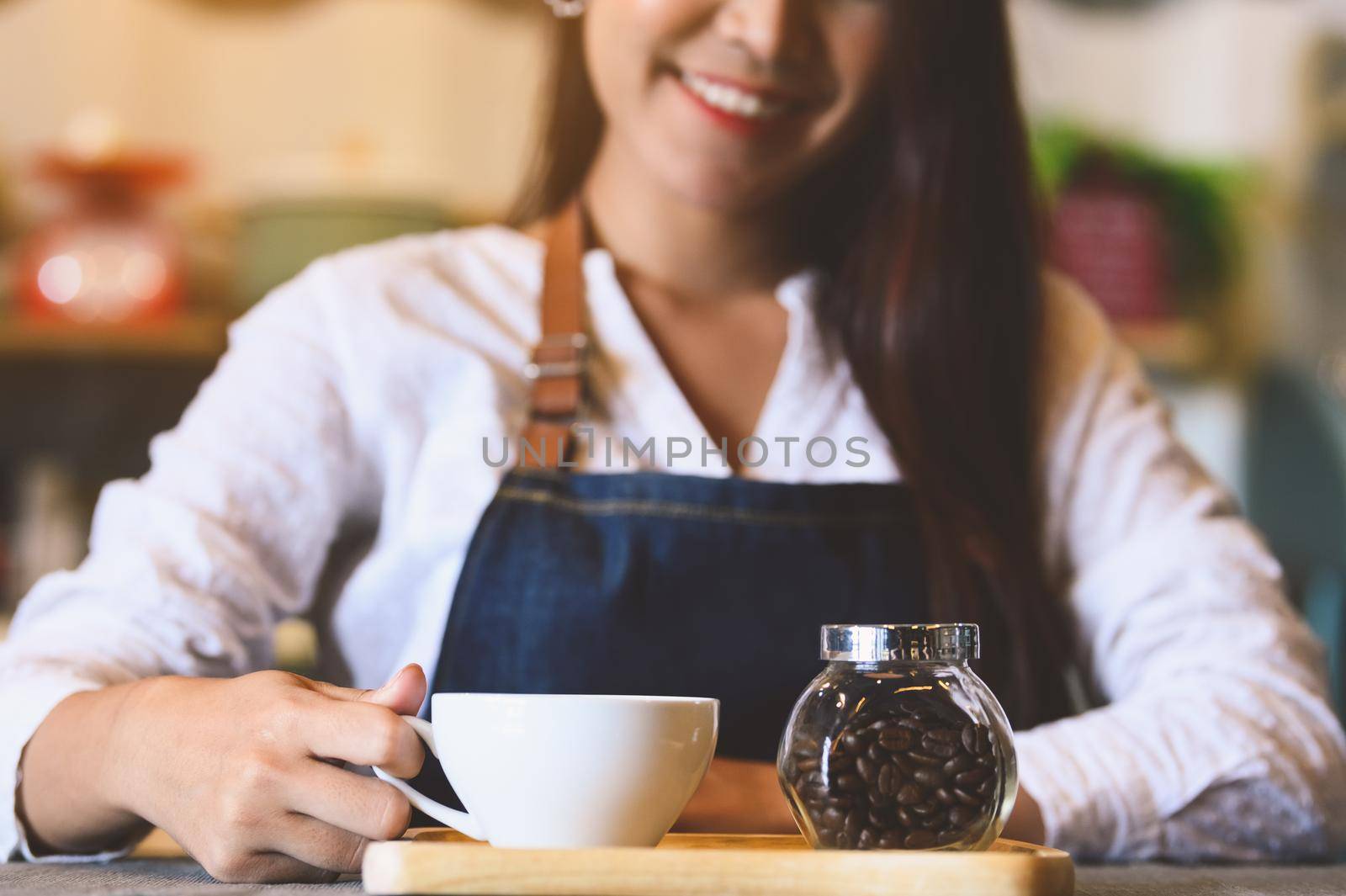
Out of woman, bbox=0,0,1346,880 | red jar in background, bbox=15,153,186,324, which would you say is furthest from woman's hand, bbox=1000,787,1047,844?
red jar in background, bbox=15,153,186,324

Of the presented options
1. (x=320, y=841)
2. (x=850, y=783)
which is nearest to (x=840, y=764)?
(x=850, y=783)

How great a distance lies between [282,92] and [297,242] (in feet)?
1.64

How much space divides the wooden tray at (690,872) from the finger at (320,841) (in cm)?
12

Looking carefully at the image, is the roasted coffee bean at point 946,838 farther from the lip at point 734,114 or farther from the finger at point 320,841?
the lip at point 734,114

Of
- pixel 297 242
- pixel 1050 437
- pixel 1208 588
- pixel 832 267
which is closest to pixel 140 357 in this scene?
pixel 297 242

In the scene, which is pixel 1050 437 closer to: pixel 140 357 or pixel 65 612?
pixel 65 612

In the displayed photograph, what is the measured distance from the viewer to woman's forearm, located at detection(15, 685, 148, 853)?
766 mm

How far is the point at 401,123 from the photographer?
2699mm

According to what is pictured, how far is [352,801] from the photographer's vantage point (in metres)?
0.65

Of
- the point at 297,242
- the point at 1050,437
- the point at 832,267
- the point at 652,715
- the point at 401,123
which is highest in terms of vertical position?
the point at 401,123

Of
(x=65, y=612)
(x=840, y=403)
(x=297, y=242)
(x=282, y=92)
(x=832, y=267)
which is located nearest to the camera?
(x=65, y=612)

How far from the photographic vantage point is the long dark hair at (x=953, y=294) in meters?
1.11

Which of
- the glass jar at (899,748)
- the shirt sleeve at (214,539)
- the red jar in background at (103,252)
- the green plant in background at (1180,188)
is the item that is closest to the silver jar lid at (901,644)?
the glass jar at (899,748)

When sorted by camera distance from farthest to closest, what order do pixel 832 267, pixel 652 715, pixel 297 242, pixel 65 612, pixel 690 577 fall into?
pixel 297 242, pixel 832 267, pixel 690 577, pixel 65 612, pixel 652 715
